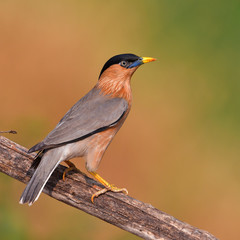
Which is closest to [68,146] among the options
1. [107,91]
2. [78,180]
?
[78,180]

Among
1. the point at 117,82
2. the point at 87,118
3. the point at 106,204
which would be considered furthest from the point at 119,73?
the point at 106,204

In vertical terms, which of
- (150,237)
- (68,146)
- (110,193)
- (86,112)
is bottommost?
(150,237)

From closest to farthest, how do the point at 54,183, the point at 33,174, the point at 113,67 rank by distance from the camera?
the point at 33,174 < the point at 54,183 < the point at 113,67

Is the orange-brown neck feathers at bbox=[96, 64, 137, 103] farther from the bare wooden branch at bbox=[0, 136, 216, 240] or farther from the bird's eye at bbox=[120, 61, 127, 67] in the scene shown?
the bare wooden branch at bbox=[0, 136, 216, 240]

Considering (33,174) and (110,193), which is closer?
(33,174)

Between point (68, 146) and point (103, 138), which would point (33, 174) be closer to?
point (68, 146)

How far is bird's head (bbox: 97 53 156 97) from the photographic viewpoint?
3.53 m

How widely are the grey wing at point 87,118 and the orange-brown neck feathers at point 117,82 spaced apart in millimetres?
67

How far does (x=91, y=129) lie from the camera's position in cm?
324

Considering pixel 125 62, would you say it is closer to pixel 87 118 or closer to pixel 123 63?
pixel 123 63

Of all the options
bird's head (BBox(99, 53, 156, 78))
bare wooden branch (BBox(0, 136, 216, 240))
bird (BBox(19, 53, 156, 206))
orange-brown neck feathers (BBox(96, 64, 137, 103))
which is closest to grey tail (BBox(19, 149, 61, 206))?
bird (BBox(19, 53, 156, 206))

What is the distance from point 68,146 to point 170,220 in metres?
0.91

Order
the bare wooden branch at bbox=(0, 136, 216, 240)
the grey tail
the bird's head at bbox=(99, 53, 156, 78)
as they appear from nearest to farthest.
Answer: the grey tail, the bare wooden branch at bbox=(0, 136, 216, 240), the bird's head at bbox=(99, 53, 156, 78)

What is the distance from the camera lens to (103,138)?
331 centimetres
